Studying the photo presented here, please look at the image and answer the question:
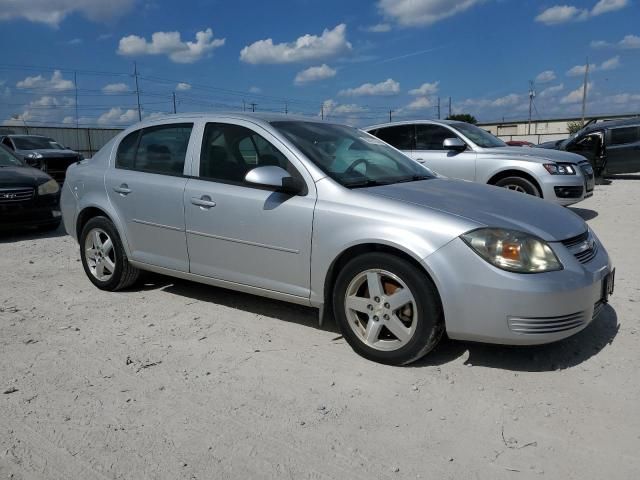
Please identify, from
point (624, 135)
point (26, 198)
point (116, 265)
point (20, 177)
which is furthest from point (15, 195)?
point (624, 135)

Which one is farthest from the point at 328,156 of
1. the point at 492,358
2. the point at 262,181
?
the point at 492,358

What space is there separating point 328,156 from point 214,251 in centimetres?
115

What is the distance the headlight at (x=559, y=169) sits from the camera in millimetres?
8445

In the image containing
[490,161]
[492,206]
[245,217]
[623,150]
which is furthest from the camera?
[623,150]

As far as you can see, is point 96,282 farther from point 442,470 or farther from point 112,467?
point 442,470

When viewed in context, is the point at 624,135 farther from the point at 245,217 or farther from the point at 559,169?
the point at 245,217

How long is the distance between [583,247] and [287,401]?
212 centimetres

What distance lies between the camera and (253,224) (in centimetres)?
403

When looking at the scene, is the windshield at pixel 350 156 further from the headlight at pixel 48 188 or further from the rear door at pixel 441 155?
the headlight at pixel 48 188

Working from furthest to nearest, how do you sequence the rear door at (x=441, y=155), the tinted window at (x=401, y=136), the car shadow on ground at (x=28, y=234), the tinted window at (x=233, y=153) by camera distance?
the tinted window at (x=401, y=136) → the rear door at (x=441, y=155) → the car shadow on ground at (x=28, y=234) → the tinted window at (x=233, y=153)

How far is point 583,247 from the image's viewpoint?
3590mm

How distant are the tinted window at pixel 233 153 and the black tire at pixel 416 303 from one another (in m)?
1.00

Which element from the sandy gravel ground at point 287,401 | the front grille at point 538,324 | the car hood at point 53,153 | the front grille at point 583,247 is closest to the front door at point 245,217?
the sandy gravel ground at point 287,401

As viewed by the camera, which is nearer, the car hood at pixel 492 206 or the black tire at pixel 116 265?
the car hood at pixel 492 206
